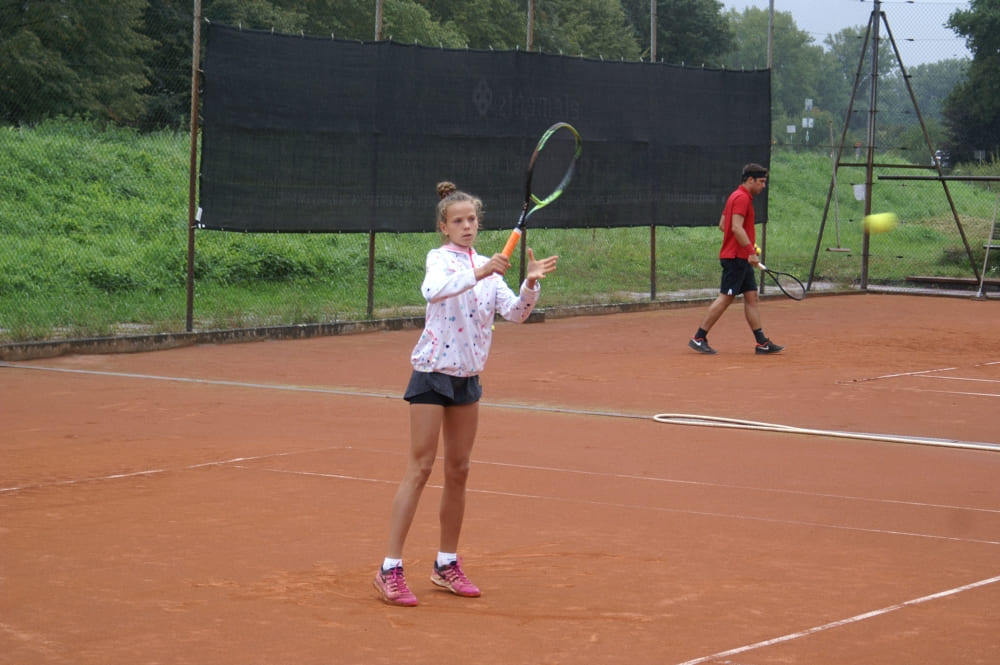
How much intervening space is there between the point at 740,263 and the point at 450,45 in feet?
66.1

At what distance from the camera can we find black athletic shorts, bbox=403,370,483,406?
516 centimetres

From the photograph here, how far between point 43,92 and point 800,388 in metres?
9.20

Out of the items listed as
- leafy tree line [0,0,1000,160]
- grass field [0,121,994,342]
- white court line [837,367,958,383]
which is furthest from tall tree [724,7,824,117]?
white court line [837,367,958,383]

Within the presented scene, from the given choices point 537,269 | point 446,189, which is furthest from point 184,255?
point 537,269

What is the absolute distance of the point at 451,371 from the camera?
5180 millimetres

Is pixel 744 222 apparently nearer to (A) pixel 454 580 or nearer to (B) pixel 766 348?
(B) pixel 766 348

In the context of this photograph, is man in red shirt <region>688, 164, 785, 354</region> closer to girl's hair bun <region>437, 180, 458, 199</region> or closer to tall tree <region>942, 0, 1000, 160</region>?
girl's hair bun <region>437, 180, 458, 199</region>

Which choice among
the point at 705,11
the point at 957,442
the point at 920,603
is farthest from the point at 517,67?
the point at 705,11

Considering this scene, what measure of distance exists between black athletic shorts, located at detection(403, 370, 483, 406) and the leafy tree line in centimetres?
1012

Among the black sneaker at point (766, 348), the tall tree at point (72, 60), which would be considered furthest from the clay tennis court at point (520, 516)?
the tall tree at point (72, 60)

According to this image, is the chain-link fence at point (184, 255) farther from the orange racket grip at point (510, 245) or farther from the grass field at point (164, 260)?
the orange racket grip at point (510, 245)

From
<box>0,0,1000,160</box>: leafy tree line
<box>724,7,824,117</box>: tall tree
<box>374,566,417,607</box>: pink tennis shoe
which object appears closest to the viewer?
<box>374,566,417,607</box>: pink tennis shoe

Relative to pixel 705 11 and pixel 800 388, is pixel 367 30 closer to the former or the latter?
pixel 800 388

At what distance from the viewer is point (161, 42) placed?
14.4 meters
